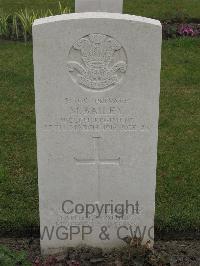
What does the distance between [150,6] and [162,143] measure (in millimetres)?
6793

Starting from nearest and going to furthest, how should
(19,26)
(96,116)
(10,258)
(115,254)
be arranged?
(10,258) → (96,116) → (115,254) → (19,26)

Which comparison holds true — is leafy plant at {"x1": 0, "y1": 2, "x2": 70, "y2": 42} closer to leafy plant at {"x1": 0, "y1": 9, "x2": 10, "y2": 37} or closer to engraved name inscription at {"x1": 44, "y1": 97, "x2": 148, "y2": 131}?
leafy plant at {"x1": 0, "y1": 9, "x2": 10, "y2": 37}

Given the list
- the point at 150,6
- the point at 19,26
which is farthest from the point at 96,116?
the point at 150,6

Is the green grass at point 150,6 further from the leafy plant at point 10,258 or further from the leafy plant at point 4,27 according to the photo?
the leafy plant at point 10,258

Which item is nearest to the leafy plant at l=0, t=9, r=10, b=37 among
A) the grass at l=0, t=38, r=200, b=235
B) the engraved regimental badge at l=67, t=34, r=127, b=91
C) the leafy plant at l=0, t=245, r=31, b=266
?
the grass at l=0, t=38, r=200, b=235

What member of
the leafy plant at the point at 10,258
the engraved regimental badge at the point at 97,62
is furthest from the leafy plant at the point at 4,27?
the leafy plant at the point at 10,258

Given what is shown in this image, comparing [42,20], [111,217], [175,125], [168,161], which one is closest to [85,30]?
[42,20]

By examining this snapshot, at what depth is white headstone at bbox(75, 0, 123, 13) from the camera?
492cm

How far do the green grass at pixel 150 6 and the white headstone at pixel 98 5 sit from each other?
7.11 meters

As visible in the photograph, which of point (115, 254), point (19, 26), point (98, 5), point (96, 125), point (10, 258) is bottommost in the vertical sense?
point (115, 254)

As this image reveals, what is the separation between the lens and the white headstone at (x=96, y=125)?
4.02 meters

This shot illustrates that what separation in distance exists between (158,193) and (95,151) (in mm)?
1515

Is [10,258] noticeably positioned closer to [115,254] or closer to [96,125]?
[115,254]

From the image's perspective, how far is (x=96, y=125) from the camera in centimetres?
429
